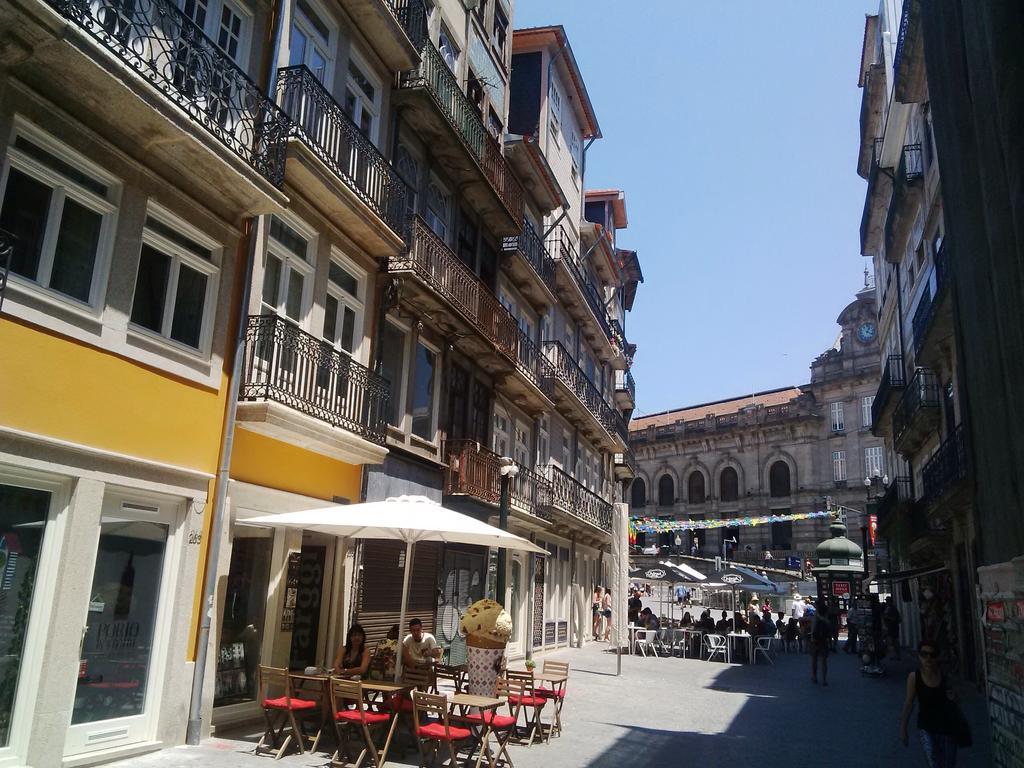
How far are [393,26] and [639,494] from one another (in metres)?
61.1

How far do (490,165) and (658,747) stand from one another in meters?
13.0

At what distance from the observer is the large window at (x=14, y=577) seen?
7.16 metres

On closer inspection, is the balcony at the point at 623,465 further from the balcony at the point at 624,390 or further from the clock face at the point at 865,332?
the clock face at the point at 865,332

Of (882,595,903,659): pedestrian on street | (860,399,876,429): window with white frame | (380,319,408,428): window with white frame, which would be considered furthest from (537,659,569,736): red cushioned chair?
(860,399,876,429): window with white frame

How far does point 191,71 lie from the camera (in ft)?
29.8

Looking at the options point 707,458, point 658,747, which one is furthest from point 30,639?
point 707,458

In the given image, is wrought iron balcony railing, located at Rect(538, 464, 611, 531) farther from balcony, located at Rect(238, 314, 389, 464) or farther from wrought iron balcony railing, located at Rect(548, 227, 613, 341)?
balcony, located at Rect(238, 314, 389, 464)

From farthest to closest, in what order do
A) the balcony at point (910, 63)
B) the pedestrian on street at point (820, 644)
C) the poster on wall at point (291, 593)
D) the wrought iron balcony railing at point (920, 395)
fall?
1. the wrought iron balcony railing at point (920, 395)
2. the balcony at point (910, 63)
3. the pedestrian on street at point (820, 644)
4. the poster on wall at point (291, 593)

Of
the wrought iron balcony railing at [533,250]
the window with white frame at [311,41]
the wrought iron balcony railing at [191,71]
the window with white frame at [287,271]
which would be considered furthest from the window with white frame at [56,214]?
the wrought iron balcony railing at [533,250]

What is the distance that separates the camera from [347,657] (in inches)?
396

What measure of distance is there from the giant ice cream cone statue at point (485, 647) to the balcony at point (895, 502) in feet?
68.9

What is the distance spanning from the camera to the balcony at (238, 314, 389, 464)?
34.1ft

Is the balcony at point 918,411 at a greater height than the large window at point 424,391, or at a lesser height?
greater

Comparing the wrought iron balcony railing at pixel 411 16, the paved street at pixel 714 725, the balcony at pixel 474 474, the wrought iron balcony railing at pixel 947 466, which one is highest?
the wrought iron balcony railing at pixel 411 16
